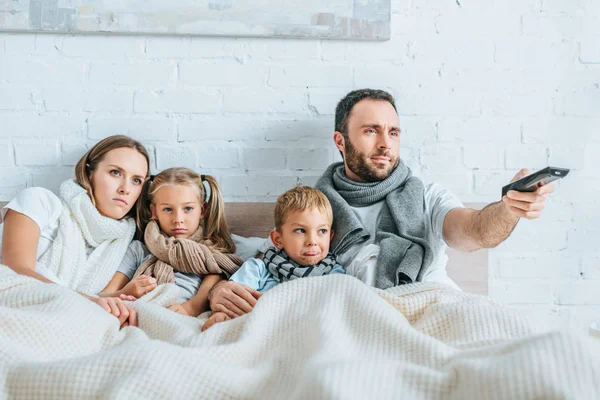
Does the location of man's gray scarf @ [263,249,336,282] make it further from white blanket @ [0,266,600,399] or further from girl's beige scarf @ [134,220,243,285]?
white blanket @ [0,266,600,399]

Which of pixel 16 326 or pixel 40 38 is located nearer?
pixel 16 326

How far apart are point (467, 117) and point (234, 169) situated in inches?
32.0

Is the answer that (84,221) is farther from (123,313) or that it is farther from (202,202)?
(123,313)

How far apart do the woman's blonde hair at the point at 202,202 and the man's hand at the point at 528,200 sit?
82 centimetres

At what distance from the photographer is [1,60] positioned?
2.01 metres

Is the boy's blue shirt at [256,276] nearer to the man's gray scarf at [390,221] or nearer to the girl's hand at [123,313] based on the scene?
the man's gray scarf at [390,221]

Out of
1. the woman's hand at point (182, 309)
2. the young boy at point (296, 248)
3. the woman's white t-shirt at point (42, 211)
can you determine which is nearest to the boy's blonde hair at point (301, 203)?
the young boy at point (296, 248)

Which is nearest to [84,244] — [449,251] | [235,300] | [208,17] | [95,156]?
[95,156]

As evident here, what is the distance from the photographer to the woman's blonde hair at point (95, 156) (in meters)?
1.87

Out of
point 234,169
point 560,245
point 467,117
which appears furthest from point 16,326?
point 560,245

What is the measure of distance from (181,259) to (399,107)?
0.91 m

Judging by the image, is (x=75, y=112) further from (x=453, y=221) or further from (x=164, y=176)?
(x=453, y=221)

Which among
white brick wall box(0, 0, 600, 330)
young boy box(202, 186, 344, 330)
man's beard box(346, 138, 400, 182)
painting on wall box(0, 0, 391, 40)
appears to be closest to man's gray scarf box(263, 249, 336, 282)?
young boy box(202, 186, 344, 330)

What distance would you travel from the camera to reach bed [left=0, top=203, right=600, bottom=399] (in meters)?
0.75
